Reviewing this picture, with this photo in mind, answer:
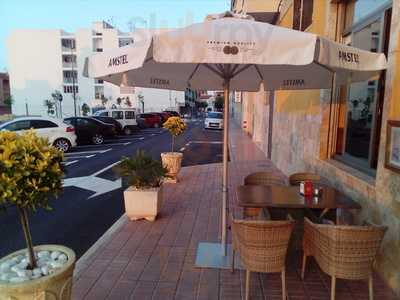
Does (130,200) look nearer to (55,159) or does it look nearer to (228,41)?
(55,159)

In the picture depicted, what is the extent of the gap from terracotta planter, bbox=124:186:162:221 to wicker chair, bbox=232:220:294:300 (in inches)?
93.9

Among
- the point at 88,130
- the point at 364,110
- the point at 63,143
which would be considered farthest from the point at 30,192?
the point at 88,130

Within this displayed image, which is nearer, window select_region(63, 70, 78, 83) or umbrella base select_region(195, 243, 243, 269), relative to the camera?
umbrella base select_region(195, 243, 243, 269)

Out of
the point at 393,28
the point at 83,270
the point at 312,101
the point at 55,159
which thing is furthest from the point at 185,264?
the point at 312,101

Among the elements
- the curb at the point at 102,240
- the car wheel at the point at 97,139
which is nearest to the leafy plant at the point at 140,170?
the curb at the point at 102,240

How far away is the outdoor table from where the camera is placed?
3.26 metres

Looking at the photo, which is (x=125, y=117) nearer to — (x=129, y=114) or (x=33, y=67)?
(x=129, y=114)

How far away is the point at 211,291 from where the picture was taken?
311 centimetres

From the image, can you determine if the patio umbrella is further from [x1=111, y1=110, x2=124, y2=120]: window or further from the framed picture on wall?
[x1=111, y1=110, x2=124, y2=120]: window

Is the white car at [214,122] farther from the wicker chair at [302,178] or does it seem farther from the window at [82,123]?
the wicker chair at [302,178]

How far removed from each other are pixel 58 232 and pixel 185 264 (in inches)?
92.2

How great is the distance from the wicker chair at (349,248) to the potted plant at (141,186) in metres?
2.83

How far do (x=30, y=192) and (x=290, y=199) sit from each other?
103 inches

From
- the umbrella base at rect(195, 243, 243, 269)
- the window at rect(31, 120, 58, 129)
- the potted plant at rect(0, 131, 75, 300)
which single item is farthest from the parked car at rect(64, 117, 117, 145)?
Answer: the potted plant at rect(0, 131, 75, 300)
